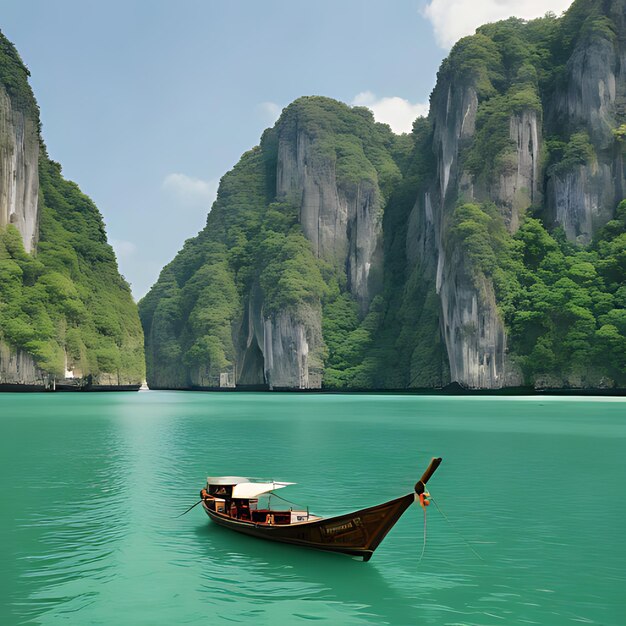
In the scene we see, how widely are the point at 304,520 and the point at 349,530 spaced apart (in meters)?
1.82

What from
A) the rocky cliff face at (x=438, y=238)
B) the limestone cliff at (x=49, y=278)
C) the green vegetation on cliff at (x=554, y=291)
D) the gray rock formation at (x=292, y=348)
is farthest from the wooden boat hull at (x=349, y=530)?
the gray rock formation at (x=292, y=348)

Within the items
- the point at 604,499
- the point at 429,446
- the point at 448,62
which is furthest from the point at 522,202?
the point at 604,499

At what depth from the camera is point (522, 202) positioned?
93.3m

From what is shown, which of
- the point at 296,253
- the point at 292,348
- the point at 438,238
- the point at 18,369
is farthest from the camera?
the point at 296,253

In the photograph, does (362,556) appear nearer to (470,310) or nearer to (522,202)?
(470,310)

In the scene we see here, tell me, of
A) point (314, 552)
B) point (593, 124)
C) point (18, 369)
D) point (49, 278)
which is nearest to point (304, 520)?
point (314, 552)

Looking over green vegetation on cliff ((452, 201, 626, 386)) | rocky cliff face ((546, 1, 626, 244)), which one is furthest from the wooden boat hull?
rocky cliff face ((546, 1, 626, 244))

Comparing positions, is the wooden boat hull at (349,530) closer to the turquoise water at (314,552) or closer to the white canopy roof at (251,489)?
the turquoise water at (314,552)

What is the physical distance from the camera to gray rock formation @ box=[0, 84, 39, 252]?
322ft

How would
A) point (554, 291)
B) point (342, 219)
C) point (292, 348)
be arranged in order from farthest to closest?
point (342, 219) < point (292, 348) < point (554, 291)

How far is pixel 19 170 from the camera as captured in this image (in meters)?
103

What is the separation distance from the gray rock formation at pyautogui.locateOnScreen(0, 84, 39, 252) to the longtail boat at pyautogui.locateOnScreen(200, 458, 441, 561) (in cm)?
8935

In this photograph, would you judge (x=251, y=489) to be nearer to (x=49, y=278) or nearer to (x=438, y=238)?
(x=49, y=278)

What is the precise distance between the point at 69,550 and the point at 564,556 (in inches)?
363
